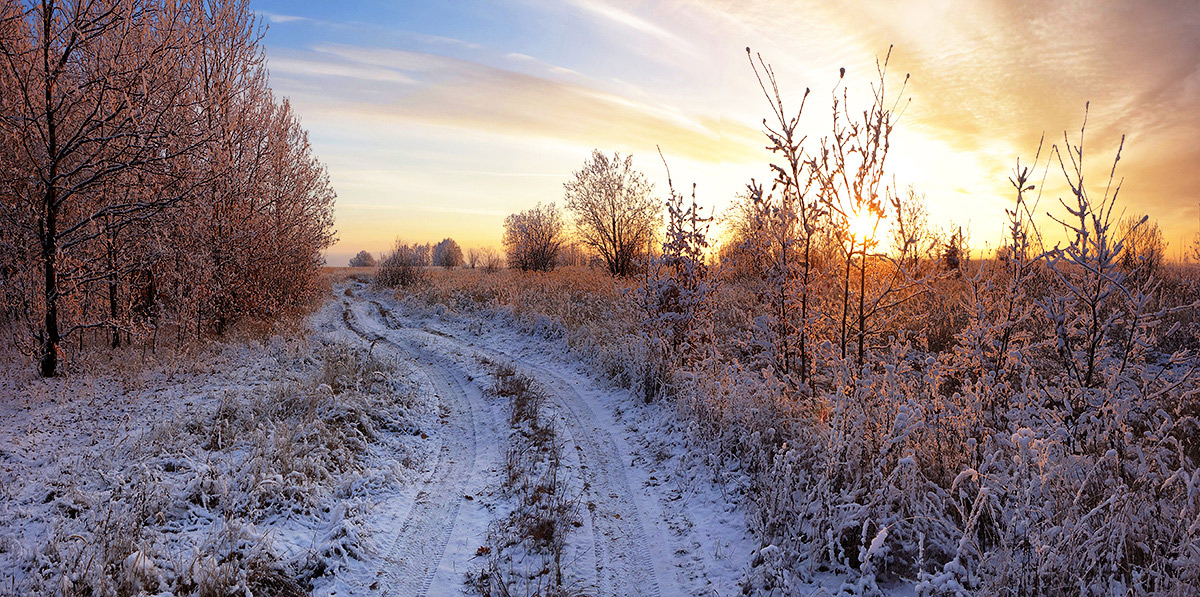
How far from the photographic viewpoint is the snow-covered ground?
4145 millimetres

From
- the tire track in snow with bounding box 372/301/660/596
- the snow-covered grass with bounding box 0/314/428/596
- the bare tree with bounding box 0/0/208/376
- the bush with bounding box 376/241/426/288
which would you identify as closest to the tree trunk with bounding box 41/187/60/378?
the bare tree with bounding box 0/0/208/376

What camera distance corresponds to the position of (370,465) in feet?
21.0

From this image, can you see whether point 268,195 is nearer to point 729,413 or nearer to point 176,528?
point 176,528

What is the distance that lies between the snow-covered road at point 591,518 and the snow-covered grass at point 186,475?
0.46 meters

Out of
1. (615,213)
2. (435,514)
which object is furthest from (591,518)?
(615,213)

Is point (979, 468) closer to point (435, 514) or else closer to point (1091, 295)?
point (1091, 295)

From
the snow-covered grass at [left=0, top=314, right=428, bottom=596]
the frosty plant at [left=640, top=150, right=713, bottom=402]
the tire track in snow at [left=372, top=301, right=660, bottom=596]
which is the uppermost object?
the frosty plant at [left=640, top=150, right=713, bottom=402]

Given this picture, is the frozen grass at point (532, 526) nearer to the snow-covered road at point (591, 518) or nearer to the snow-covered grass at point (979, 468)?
the snow-covered road at point (591, 518)

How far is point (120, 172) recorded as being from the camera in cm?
898

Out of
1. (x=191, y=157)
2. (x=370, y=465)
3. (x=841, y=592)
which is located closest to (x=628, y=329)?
(x=370, y=465)

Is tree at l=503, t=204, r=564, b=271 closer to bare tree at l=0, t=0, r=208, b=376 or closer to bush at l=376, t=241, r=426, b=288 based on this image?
bush at l=376, t=241, r=426, b=288

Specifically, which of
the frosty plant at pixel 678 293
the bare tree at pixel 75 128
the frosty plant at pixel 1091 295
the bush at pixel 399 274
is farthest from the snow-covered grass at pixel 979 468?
the bush at pixel 399 274

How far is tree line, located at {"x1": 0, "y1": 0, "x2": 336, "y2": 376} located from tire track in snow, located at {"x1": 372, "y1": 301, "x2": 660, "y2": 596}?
7411mm

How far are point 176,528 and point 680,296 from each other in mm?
7887
